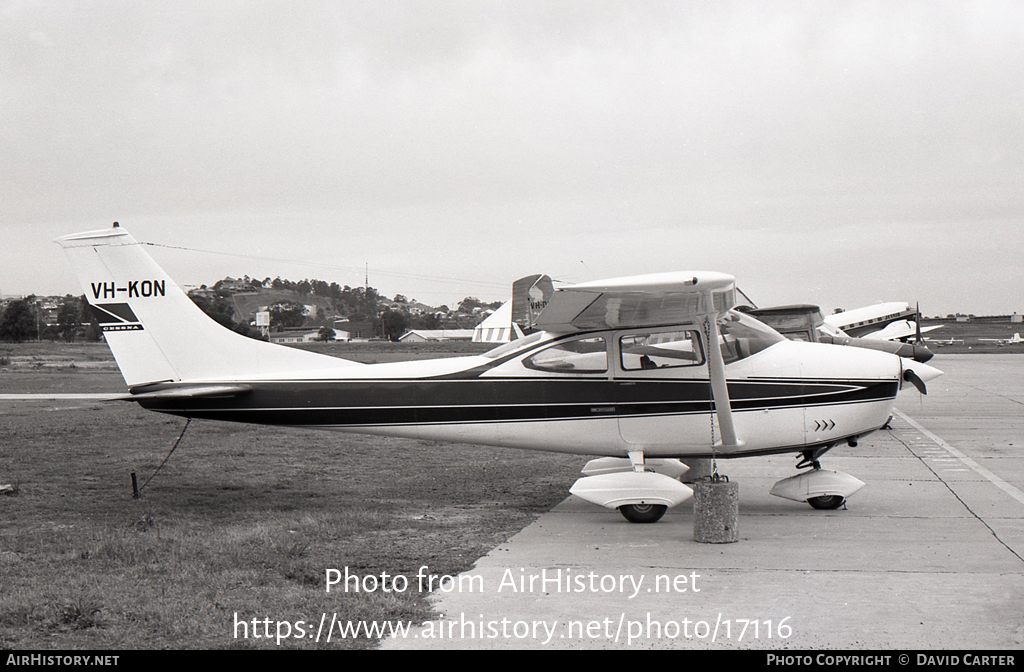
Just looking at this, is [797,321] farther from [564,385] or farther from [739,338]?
[564,385]

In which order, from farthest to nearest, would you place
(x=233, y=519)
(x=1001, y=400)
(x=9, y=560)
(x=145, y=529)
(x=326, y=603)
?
1. (x=1001, y=400)
2. (x=233, y=519)
3. (x=145, y=529)
4. (x=9, y=560)
5. (x=326, y=603)

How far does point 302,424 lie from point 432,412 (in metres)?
1.26

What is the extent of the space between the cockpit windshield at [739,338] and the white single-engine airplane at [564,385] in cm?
1

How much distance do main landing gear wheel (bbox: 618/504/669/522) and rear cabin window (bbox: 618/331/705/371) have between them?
128 centimetres

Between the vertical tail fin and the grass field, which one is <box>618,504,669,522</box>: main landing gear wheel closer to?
the grass field

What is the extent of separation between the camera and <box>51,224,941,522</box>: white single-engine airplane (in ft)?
26.1

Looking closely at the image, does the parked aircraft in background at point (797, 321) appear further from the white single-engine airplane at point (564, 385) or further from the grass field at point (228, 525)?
the white single-engine airplane at point (564, 385)

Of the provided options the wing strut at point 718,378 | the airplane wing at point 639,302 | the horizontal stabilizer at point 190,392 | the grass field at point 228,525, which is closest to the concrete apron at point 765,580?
the grass field at point 228,525

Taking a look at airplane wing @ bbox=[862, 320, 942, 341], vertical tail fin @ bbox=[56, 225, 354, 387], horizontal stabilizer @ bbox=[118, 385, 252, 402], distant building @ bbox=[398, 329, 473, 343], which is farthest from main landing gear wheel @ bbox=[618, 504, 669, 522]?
distant building @ bbox=[398, 329, 473, 343]

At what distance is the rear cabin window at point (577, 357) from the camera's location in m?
8.14

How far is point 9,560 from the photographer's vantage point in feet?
20.2

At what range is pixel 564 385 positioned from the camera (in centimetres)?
819
